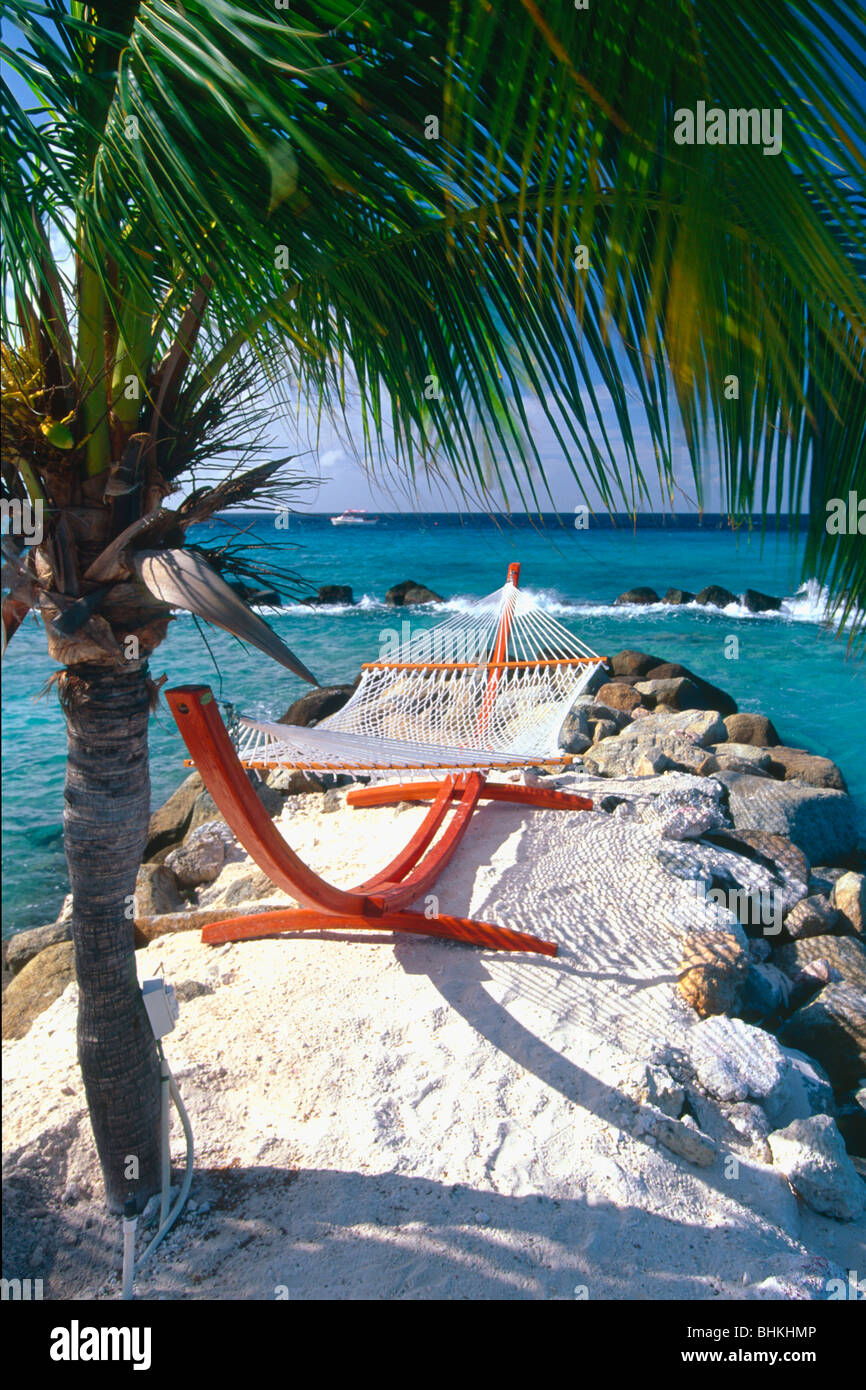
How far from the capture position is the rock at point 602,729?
5.75 m

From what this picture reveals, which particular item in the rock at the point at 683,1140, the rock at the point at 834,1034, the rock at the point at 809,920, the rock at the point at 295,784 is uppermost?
the rock at the point at 295,784

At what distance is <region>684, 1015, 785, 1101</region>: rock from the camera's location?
213 cm

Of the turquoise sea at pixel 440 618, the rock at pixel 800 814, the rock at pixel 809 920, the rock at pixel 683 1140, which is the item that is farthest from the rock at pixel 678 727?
the rock at pixel 683 1140

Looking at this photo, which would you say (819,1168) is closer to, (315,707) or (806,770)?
(806,770)

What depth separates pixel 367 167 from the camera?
94 cm

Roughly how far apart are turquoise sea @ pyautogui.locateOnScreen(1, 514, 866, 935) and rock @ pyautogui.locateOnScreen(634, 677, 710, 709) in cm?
117

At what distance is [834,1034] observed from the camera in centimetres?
263

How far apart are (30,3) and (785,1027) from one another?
125 inches

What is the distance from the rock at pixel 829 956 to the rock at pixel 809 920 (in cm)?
6

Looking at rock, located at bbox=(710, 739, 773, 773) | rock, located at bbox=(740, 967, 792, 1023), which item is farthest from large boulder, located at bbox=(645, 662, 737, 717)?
rock, located at bbox=(740, 967, 792, 1023)

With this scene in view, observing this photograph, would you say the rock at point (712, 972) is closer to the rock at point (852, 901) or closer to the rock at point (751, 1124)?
the rock at point (751, 1124)

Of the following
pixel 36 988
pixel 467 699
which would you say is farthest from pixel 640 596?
pixel 36 988
